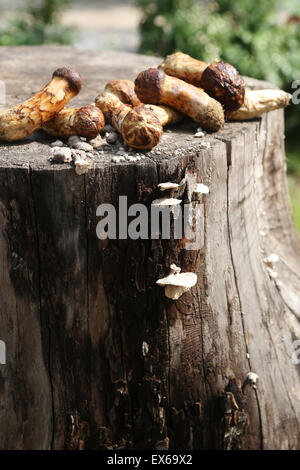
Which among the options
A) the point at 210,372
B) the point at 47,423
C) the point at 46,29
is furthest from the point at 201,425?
the point at 46,29

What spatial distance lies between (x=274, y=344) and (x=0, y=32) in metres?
3.29

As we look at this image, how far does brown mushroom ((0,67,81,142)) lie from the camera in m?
1.71

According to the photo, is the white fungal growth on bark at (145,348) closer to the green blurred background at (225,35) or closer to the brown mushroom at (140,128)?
the brown mushroom at (140,128)

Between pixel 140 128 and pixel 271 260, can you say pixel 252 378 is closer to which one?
pixel 271 260

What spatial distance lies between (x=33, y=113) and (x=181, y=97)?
1.39 ft

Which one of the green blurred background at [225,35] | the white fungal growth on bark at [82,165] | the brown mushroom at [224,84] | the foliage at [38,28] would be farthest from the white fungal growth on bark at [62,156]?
the foliage at [38,28]

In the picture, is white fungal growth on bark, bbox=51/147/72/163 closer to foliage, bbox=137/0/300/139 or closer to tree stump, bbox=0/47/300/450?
tree stump, bbox=0/47/300/450

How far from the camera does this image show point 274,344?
1.99 m

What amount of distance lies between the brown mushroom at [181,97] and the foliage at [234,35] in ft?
8.15

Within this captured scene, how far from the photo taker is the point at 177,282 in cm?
171

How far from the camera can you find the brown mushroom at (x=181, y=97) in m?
1.78

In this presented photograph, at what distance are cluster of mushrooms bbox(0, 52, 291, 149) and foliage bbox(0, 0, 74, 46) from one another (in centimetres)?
244

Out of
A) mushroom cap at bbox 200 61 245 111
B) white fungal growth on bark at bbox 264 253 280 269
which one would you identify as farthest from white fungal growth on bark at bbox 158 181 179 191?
white fungal growth on bark at bbox 264 253 280 269

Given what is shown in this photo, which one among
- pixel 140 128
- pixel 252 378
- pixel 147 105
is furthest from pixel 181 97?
pixel 252 378
